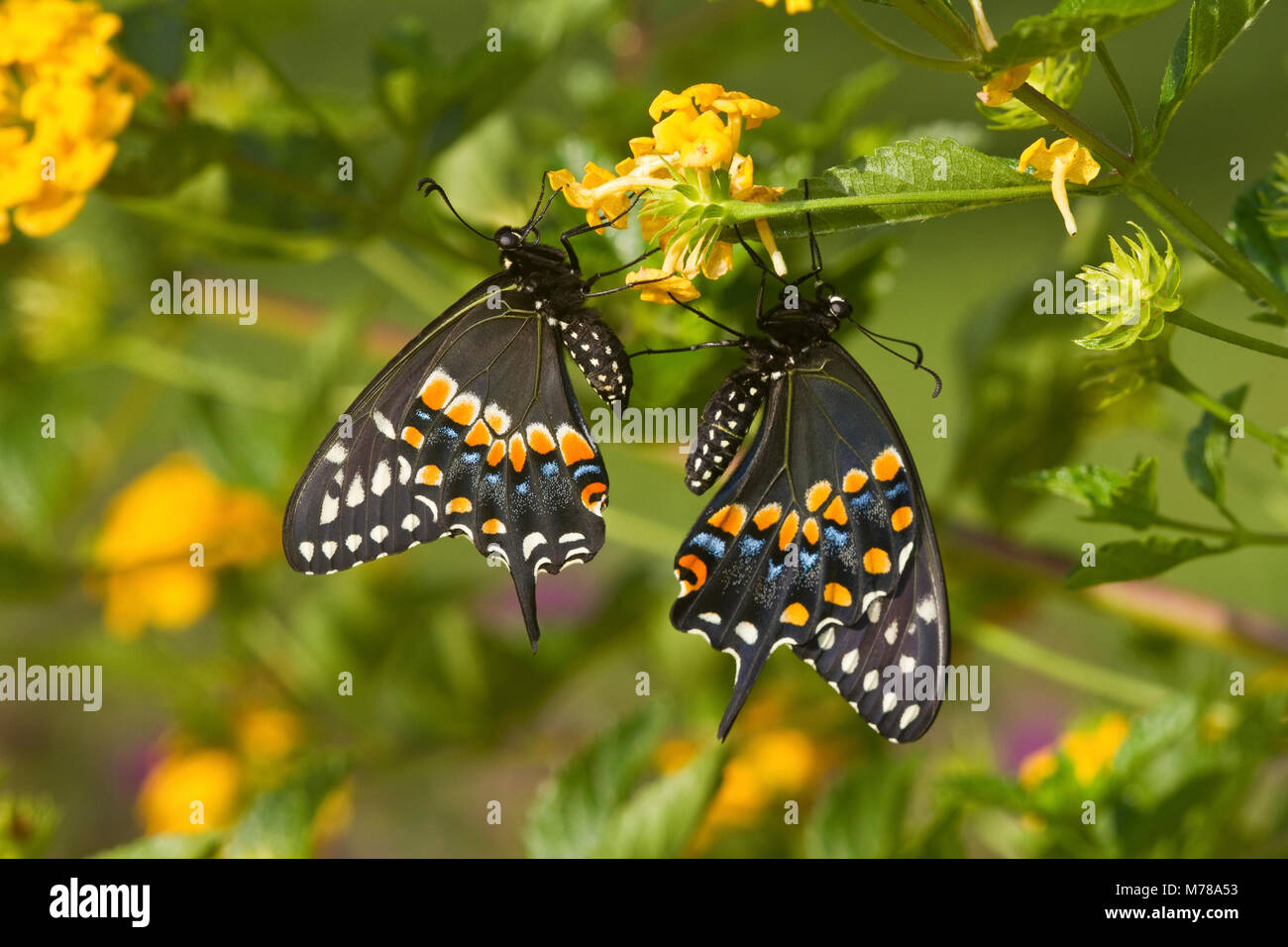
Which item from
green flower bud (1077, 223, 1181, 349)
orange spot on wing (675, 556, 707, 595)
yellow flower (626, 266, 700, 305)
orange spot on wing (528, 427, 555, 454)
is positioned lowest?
orange spot on wing (675, 556, 707, 595)

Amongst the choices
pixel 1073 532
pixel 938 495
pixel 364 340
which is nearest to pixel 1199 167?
pixel 1073 532

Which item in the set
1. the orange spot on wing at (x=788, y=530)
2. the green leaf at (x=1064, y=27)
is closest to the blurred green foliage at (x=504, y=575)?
the green leaf at (x=1064, y=27)

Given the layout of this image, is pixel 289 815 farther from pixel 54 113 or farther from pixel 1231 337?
pixel 1231 337

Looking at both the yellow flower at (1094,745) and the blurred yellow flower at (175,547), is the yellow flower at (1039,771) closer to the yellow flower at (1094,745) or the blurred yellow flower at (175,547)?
the yellow flower at (1094,745)

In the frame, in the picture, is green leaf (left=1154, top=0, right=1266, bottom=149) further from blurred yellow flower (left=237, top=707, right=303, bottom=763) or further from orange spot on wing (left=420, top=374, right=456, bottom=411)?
blurred yellow flower (left=237, top=707, right=303, bottom=763)

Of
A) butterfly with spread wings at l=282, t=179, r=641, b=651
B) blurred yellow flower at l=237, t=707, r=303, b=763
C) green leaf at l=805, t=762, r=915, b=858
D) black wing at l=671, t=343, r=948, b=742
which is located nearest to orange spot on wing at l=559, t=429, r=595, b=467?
butterfly with spread wings at l=282, t=179, r=641, b=651
